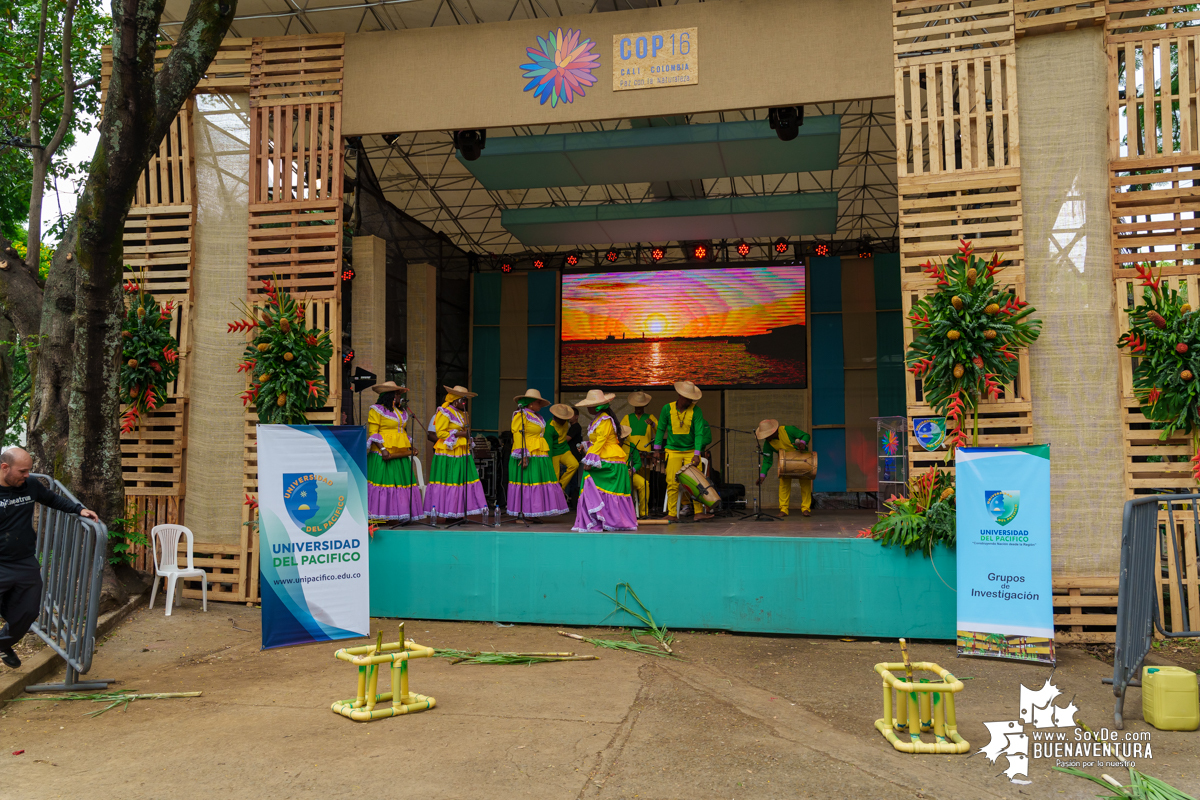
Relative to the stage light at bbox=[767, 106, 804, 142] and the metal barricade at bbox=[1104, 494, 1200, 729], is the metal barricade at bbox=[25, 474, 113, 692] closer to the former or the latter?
the metal barricade at bbox=[1104, 494, 1200, 729]

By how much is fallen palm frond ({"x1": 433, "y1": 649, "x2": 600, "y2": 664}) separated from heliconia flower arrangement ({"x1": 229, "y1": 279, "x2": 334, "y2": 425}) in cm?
311

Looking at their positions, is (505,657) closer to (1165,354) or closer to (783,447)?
(783,447)

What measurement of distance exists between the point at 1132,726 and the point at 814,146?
22.2 feet

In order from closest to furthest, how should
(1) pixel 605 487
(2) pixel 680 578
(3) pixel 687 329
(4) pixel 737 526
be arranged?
(2) pixel 680 578 < (1) pixel 605 487 < (4) pixel 737 526 < (3) pixel 687 329

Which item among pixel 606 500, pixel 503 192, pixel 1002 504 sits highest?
pixel 503 192

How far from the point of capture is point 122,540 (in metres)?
7.90

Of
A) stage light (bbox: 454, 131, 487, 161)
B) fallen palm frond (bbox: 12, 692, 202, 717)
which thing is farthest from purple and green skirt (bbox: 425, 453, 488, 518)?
fallen palm frond (bbox: 12, 692, 202, 717)

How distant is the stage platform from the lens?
23.2 ft

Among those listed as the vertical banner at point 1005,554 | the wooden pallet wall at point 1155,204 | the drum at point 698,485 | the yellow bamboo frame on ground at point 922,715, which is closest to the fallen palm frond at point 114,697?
the yellow bamboo frame on ground at point 922,715

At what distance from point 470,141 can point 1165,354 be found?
6.96 metres

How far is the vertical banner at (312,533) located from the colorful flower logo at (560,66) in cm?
383

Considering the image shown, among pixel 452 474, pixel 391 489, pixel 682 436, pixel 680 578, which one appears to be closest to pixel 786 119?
pixel 682 436

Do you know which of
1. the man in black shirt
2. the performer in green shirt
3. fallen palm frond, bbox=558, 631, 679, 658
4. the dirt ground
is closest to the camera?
the dirt ground

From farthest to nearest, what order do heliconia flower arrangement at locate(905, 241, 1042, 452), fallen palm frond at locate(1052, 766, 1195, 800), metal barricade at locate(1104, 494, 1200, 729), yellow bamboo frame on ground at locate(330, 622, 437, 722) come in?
heliconia flower arrangement at locate(905, 241, 1042, 452)
yellow bamboo frame on ground at locate(330, 622, 437, 722)
metal barricade at locate(1104, 494, 1200, 729)
fallen palm frond at locate(1052, 766, 1195, 800)
